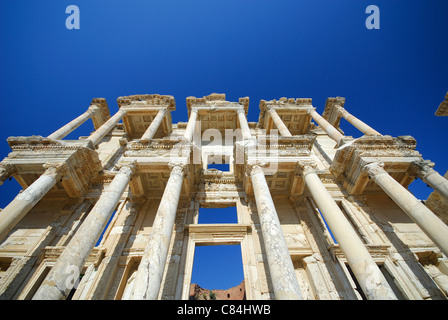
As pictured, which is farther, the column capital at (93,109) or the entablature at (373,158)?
the column capital at (93,109)

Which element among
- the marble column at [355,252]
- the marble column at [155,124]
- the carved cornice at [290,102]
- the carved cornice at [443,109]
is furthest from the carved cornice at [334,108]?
the marble column at [155,124]

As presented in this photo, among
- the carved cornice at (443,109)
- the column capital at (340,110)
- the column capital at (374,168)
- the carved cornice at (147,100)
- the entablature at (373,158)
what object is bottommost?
the column capital at (374,168)

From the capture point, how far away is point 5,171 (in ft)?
33.8

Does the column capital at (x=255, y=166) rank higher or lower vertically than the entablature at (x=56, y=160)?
lower

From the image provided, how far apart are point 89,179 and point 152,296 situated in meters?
10.2

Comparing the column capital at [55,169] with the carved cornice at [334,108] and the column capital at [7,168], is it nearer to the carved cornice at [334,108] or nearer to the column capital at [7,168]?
Result: the column capital at [7,168]

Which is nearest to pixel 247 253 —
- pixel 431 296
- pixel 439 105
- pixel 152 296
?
pixel 152 296

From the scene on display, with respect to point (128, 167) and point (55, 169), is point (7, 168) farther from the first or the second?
point (128, 167)

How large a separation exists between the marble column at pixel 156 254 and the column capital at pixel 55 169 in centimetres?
620

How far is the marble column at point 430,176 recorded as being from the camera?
30.8 ft

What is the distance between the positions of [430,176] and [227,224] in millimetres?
10974

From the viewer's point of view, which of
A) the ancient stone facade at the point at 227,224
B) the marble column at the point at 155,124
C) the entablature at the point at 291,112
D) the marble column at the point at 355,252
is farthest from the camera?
the entablature at the point at 291,112

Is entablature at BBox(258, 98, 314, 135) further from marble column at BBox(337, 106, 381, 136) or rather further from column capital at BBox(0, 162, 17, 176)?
column capital at BBox(0, 162, 17, 176)
